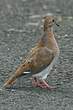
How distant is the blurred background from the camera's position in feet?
29.2

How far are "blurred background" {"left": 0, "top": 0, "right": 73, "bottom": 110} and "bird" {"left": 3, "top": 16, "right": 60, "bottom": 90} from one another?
111 millimetres

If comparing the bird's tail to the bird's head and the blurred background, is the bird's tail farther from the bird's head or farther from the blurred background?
the bird's head

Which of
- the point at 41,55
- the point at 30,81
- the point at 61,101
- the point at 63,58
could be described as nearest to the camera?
the point at 61,101

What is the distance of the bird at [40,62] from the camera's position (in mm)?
9305

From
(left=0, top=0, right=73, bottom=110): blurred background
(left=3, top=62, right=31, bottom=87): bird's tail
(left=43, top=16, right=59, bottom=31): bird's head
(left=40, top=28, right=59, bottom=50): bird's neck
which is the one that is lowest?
(left=0, top=0, right=73, bottom=110): blurred background

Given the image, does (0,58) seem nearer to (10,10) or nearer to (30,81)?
(30,81)

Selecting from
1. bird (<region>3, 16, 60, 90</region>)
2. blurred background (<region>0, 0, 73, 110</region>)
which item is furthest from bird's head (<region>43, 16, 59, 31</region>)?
blurred background (<region>0, 0, 73, 110</region>)

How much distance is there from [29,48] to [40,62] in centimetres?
371

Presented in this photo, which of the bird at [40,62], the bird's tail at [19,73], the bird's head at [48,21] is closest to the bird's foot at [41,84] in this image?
the bird at [40,62]

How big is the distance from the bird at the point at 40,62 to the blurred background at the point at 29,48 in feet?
0.36

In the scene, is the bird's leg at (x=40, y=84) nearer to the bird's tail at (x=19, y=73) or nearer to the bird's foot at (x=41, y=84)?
the bird's foot at (x=41, y=84)

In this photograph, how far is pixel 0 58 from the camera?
12.1 metres

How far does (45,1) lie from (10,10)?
8.07 feet

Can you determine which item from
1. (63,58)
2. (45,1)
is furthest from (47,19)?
(45,1)
